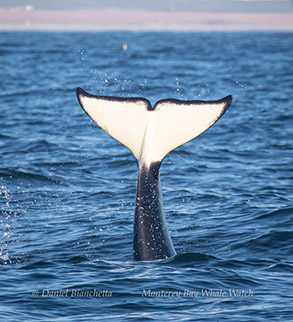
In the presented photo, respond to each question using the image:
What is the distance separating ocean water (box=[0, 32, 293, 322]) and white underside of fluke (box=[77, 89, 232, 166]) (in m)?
1.83

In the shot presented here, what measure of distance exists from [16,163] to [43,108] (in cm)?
1093

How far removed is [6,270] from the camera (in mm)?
11555

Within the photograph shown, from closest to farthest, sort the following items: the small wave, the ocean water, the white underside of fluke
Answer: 1. the ocean water
2. the white underside of fluke
3. the small wave

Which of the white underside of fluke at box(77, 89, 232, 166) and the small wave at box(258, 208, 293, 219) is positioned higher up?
the white underside of fluke at box(77, 89, 232, 166)

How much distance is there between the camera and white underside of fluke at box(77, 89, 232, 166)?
10.4 m

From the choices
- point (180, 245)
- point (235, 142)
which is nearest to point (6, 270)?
point (180, 245)

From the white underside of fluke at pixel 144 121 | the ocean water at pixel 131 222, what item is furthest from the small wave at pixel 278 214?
the white underside of fluke at pixel 144 121

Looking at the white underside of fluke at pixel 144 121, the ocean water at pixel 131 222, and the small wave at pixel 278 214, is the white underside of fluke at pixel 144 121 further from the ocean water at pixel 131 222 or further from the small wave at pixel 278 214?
the small wave at pixel 278 214

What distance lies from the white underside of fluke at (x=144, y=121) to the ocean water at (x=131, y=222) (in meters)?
1.83

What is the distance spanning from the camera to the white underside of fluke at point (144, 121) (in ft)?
34.3

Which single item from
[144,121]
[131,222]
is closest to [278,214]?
[131,222]

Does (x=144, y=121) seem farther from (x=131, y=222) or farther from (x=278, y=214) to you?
(x=278, y=214)

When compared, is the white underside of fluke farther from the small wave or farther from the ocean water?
the small wave

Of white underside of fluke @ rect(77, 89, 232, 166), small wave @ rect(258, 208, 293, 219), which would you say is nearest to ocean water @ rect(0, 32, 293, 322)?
small wave @ rect(258, 208, 293, 219)
